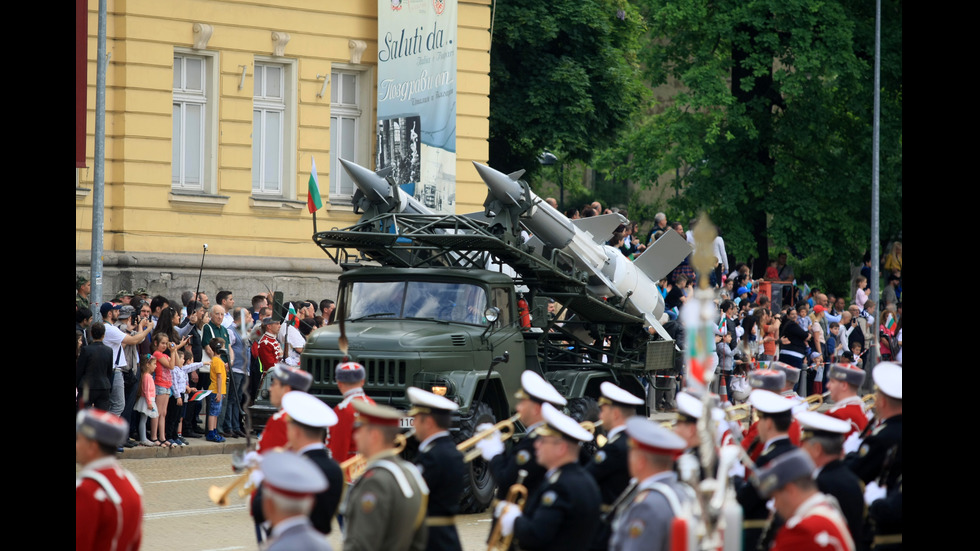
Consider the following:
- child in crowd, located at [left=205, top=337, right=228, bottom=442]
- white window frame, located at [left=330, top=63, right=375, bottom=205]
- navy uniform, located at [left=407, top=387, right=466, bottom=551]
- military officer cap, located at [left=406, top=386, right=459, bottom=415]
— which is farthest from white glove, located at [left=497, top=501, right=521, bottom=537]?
white window frame, located at [left=330, top=63, right=375, bottom=205]

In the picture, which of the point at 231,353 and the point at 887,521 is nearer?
the point at 887,521

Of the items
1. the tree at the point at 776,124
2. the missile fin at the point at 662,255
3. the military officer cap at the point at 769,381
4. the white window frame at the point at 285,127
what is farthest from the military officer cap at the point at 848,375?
the tree at the point at 776,124

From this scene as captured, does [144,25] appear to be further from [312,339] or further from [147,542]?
[147,542]

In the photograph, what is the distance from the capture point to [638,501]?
7.30m

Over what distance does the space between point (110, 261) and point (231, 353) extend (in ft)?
17.0

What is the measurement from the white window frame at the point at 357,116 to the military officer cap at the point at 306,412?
18.6 metres

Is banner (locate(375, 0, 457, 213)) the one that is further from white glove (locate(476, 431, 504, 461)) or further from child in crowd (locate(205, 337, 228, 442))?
white glove (locate(476, 431, 504, 461))

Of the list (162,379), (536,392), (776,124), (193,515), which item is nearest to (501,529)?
(536,392)

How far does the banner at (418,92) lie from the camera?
26531 mm

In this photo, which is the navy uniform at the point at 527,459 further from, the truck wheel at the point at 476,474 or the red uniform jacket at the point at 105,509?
the truck wheel at the point at 476,474

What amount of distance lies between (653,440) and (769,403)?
2456 mm

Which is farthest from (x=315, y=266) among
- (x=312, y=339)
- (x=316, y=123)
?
(x=312, y=339)

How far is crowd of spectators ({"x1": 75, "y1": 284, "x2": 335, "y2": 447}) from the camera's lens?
17.5m

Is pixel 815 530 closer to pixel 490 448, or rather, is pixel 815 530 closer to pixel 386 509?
pixel 386 509
